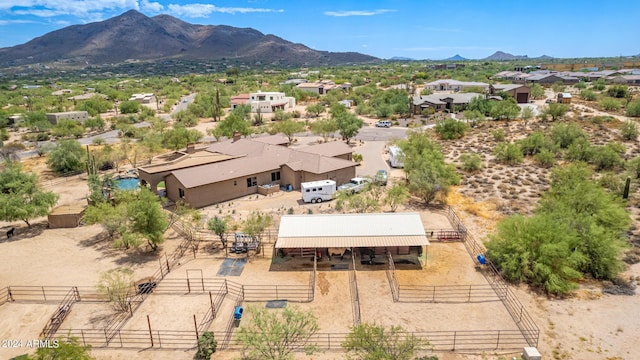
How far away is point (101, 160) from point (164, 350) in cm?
3672

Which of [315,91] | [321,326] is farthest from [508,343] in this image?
[315,91]

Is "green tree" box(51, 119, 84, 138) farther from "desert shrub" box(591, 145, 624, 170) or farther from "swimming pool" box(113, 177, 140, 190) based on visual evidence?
"desert shrub" box(591, 145, 624, 170)

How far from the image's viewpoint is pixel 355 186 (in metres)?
37.7

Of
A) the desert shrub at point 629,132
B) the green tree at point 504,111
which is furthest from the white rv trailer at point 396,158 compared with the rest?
the green tree at point 504,111

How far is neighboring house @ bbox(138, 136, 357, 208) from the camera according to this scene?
35594 mm

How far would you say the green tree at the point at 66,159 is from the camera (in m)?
46.9

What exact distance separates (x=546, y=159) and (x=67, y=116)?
8462 cm

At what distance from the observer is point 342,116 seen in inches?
2414

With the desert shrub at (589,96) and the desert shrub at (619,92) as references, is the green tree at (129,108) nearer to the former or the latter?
the desert shrub at (589,96)

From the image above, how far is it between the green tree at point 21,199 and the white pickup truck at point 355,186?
80.2ft

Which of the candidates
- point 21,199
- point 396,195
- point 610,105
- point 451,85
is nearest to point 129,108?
point 21,199

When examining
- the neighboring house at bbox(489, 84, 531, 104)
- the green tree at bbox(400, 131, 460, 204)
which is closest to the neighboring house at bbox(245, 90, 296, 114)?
the neighboring house at bbox(489, 84, 531, 104)

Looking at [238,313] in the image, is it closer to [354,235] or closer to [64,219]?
[354,235]

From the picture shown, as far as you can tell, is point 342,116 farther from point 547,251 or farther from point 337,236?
point 547,251
